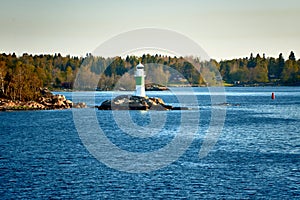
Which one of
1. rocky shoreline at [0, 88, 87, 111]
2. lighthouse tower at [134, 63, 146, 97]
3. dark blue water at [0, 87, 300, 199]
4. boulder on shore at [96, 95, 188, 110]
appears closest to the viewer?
dark blue water at [0, 87, 300, 199]

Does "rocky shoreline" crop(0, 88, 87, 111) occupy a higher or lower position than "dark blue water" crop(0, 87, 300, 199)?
higher

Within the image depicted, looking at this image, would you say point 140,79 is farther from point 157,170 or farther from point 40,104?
point 157,170

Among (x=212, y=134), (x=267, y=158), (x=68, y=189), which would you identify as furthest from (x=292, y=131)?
(x=68, y=189)

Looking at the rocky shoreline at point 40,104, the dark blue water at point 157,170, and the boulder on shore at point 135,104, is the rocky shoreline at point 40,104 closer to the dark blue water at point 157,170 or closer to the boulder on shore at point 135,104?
the boulder on shore at point 135,104

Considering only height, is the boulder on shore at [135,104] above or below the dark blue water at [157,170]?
above

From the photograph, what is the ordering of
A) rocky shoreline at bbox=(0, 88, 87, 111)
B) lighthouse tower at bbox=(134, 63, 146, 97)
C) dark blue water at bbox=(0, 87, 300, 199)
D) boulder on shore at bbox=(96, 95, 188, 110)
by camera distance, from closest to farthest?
dark blue water at bbox=(0, 87, 300, 199) < lighthouse tower at bbox=(134, 63, 146, 97) < boulder on shore at bbox=(96, 95, 188, 110) < rocky shoreline at bbox=(0, 88, 87, 111)

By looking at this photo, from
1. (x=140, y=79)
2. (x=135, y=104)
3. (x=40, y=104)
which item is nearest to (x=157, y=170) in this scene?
(x=140, y=79)

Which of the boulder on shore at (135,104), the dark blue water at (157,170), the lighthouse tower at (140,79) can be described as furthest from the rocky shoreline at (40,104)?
the dark blue water at (157,170)

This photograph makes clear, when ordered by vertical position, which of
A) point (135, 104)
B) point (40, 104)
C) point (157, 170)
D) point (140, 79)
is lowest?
point (157, 170)

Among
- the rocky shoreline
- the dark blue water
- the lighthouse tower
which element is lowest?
the dark blue water

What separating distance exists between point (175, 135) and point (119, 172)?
77.8 feet

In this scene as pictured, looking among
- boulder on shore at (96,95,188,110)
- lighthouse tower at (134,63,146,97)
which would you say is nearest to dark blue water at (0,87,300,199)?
lighthouse tower at (134,63,146,97)

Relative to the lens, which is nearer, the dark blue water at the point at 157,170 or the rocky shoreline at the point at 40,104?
the dark blue water at the point at 157,170

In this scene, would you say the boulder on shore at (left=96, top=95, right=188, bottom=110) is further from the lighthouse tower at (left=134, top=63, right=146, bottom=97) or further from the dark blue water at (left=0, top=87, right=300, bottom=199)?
the dark blue water at (left=0, top=87, right=300, bottom=199)
